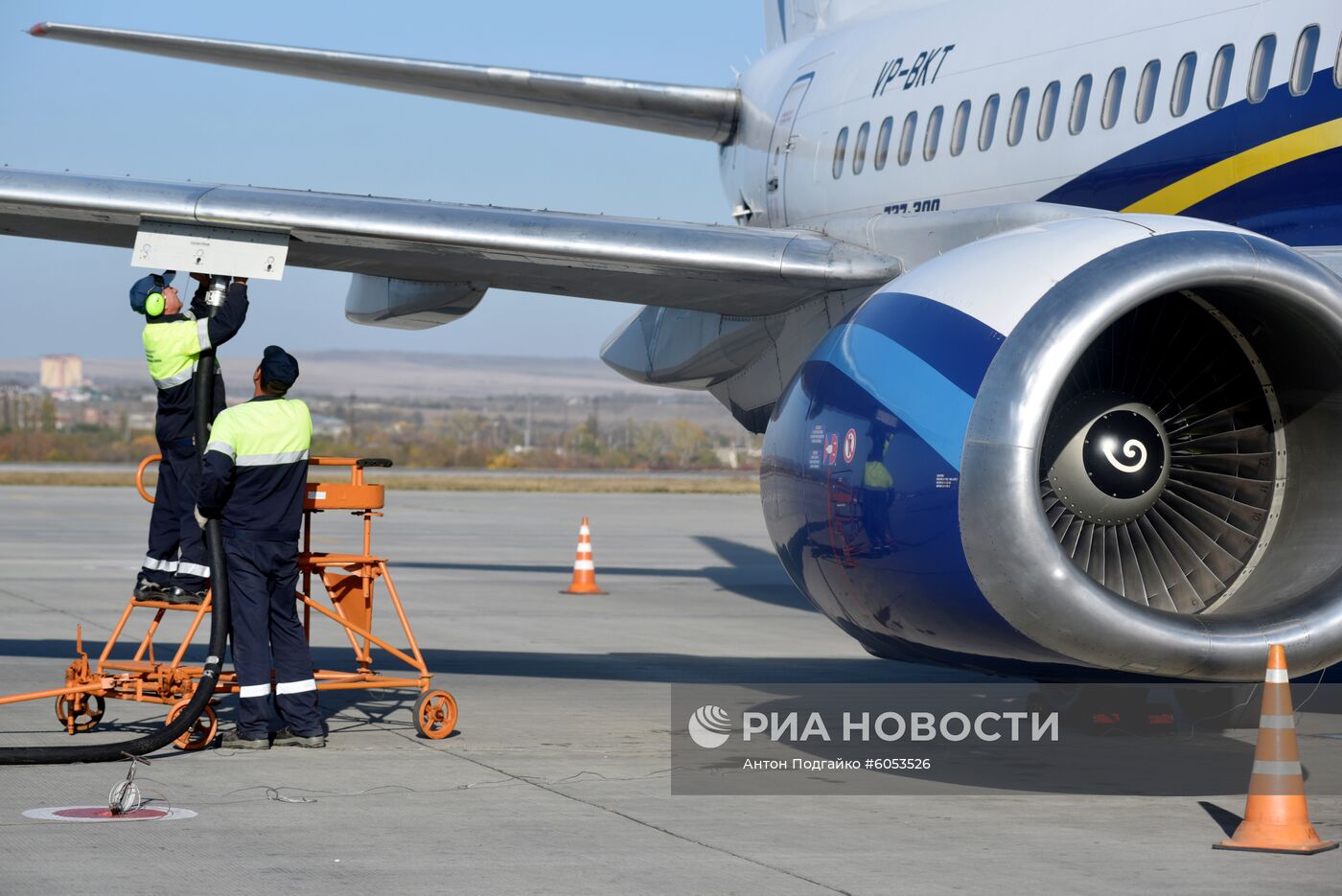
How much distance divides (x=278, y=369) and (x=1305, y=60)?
5111 millimetres

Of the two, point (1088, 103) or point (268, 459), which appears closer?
point (268, 459)

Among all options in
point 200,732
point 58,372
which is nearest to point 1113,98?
point 200,732

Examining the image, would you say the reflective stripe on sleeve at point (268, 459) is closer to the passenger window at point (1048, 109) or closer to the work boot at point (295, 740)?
the work boot at point (295, 740)

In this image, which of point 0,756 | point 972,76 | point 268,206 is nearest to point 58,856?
point 0,756

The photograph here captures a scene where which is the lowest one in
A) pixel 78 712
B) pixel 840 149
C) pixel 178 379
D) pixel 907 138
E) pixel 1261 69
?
pixel 78 712

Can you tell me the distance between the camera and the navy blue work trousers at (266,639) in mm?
8781

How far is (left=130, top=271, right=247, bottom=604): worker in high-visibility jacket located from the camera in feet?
30.5

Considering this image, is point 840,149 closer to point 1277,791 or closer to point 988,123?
point 988,123

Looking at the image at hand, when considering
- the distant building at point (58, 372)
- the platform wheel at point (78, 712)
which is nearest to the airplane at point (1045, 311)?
the platform wheel at point (78, 712)

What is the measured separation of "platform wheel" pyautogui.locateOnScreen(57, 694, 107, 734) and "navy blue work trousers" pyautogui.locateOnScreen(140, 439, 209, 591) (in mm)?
689

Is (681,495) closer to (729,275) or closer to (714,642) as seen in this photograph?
(714,642)

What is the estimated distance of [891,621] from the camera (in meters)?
7.37

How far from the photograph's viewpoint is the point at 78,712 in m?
9.06

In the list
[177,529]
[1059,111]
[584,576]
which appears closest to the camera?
[177,529]
